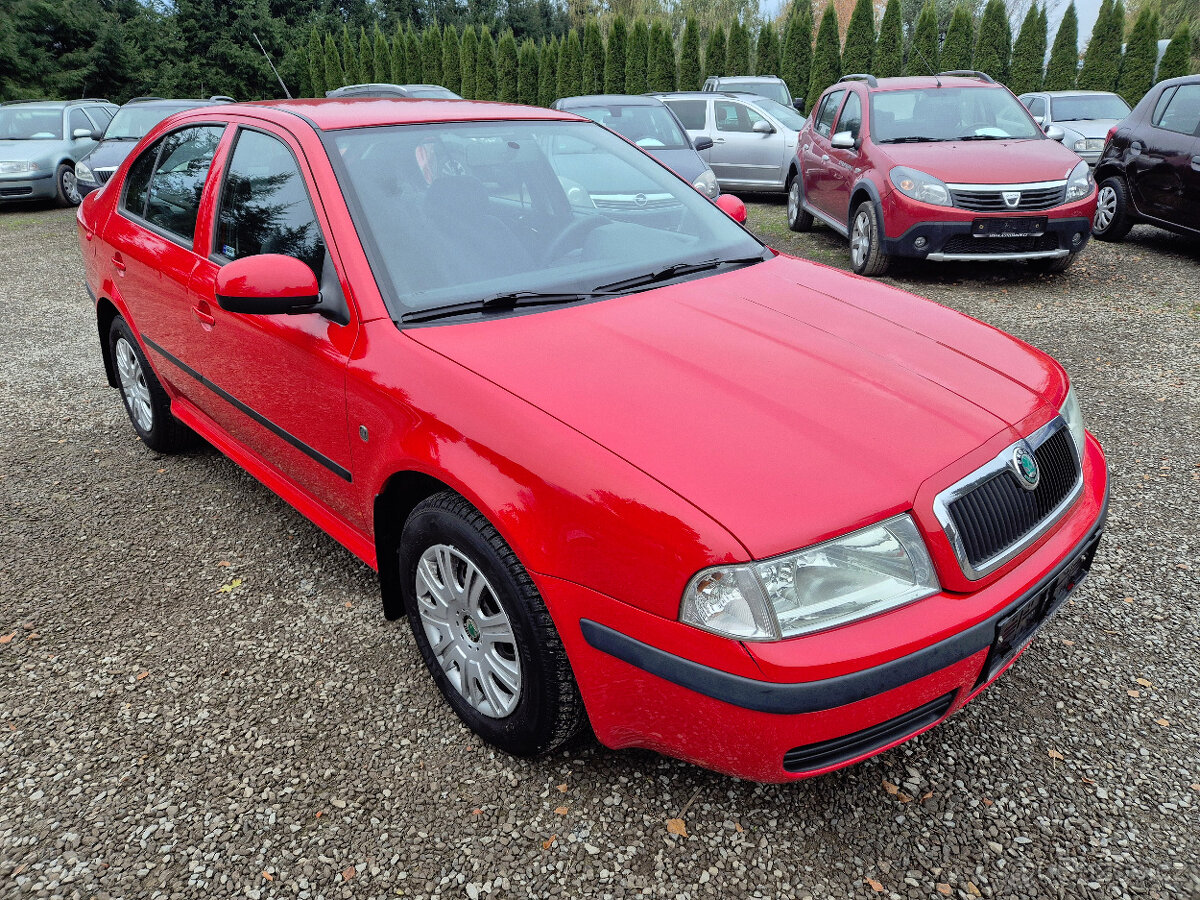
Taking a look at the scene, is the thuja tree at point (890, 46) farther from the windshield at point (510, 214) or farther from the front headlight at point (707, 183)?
the windshield at point (510, 214)

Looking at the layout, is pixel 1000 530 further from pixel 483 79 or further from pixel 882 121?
pixel 483 79

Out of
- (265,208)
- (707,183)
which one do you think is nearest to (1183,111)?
(707,183)

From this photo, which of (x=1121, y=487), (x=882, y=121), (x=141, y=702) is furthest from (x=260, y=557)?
(x=882, y=121)

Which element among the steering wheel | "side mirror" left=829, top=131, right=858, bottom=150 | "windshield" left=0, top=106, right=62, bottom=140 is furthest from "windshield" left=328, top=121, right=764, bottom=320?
"windshield" left=0, top=106, right=62, bottom=140

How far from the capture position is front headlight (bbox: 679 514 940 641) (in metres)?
1.81

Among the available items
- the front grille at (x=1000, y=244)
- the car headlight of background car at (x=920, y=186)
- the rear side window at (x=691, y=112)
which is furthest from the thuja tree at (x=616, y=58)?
the front grille at (x=1000, y=244)

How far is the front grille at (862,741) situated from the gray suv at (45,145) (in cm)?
1435

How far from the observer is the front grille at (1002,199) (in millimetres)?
7043

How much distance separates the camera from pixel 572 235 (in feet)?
9.66

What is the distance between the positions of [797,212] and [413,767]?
888 centimetres

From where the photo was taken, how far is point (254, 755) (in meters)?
2.50

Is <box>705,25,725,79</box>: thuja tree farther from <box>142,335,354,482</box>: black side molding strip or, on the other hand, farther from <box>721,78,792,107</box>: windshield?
<box>142,335,354,482</box>: black side molding strip

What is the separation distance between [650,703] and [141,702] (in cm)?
172

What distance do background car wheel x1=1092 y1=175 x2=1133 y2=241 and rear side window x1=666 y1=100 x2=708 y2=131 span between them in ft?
18.2
